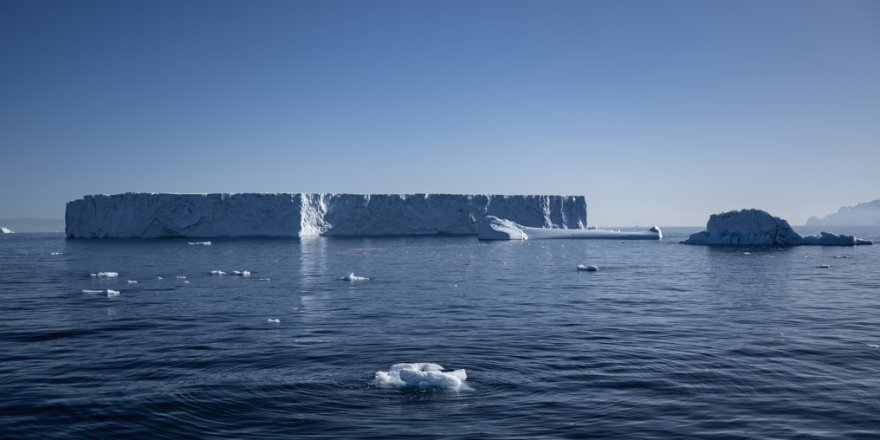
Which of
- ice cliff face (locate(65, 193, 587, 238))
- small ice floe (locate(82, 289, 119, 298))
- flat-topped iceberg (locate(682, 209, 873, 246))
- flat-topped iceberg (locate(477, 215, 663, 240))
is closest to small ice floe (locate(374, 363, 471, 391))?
small ice floe (locate(82, 289, 119, 298))

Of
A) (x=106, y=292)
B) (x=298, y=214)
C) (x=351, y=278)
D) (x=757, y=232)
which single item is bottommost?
(x=106, y=292)

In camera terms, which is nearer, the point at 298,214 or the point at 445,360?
the point at 445,360

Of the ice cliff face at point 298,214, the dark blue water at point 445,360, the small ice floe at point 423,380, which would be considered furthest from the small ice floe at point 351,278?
the ice cliff face at point 298,214

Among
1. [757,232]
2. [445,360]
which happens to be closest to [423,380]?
[445,360]

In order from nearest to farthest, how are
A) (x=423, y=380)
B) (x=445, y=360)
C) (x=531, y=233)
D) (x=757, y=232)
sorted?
(x=423, y=380), (x=445, y=360), (x=757, y=232), (x=531, y=233)

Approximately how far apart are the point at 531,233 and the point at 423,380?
5988cm

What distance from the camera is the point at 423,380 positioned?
311 inches

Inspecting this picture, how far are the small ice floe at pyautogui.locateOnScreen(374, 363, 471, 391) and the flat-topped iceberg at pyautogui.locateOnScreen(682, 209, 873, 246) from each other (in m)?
46.7

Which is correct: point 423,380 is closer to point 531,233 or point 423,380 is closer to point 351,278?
point 351,278

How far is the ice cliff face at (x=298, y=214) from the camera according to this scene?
61.2 m

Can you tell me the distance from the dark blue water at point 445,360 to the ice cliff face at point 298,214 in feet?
137

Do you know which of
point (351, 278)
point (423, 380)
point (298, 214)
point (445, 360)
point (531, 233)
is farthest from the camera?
point (531, 233)

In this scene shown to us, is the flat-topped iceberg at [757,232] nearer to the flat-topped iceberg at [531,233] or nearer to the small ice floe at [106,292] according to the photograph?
the flat-topped iceberg at [531,233]

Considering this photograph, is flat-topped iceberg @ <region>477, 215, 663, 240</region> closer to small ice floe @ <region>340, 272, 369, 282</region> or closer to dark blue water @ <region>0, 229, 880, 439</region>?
small ice floe @ <region>340, 272, 369, 282</region>
